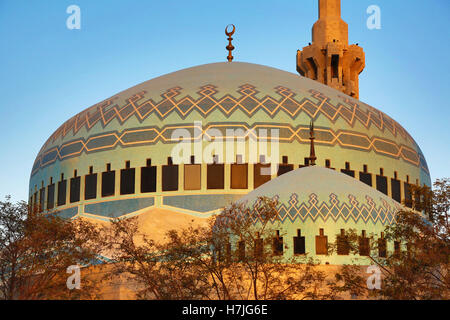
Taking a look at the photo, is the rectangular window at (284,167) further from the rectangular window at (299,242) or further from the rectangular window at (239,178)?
the rectangular window at (299,242)

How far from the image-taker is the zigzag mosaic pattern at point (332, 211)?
1150 inches

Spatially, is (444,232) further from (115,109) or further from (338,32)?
(338,32)

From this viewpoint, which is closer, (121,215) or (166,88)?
(121,215)

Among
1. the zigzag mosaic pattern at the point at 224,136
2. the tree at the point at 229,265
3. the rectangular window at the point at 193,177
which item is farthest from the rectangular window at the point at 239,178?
the tree at the point at 229,265

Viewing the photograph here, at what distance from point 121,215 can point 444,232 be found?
48.3ft

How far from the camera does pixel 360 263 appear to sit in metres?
28.8

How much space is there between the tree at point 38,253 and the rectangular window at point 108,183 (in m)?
8.23

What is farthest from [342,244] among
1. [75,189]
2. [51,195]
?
[51,195]

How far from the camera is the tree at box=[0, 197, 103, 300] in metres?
25.8

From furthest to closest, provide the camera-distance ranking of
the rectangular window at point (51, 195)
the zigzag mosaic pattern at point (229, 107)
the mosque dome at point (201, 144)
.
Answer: the rectangular window at point (51, 195) < the zigzag mosaic pattern at point (229, 107) < the mosque dome at point (201, 144)
